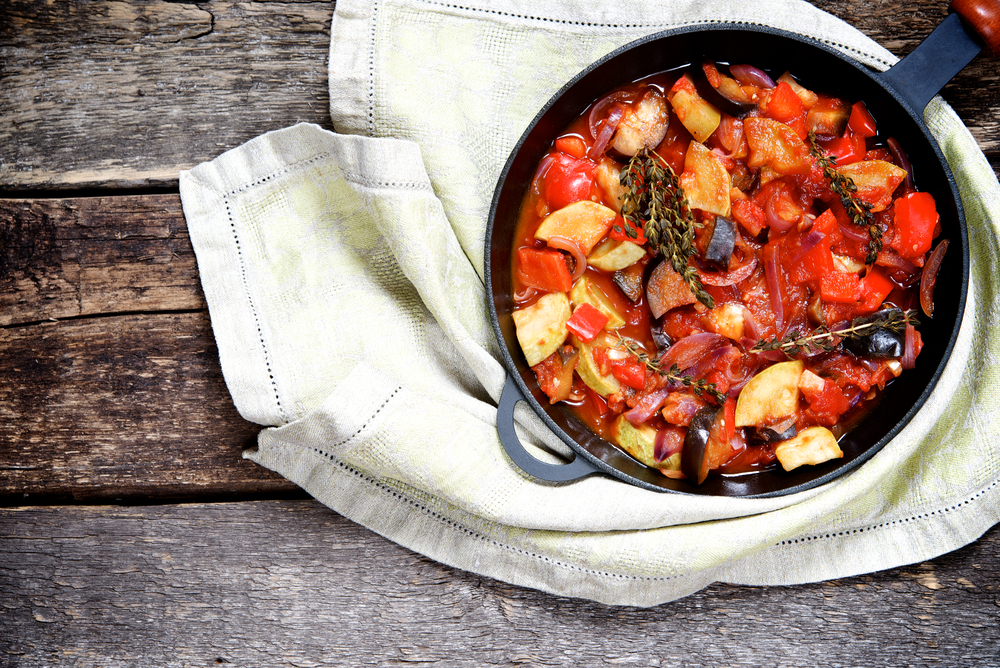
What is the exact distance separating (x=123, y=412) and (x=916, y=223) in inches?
117

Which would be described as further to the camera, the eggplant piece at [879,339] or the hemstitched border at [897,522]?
the hemstitched border at [897,522]

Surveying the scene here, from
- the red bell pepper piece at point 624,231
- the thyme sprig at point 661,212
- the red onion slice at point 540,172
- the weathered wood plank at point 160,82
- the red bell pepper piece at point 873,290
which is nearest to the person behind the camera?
the thyme sprig at point 661,212

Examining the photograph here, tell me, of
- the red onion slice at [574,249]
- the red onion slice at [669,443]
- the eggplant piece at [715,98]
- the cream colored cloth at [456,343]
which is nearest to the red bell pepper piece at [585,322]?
the red onion slice at [574,249]

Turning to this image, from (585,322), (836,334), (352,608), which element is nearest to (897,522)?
(836,334)

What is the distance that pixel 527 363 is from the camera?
2.13m

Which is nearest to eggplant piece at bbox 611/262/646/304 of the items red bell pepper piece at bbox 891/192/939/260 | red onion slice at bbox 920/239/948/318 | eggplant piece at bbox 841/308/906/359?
eggplant piece at bbox 841/308/906/359

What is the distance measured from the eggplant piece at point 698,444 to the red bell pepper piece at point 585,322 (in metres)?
0.45

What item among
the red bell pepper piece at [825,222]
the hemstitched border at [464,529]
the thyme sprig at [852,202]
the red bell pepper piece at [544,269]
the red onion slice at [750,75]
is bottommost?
the hemstitched border at [464,529]

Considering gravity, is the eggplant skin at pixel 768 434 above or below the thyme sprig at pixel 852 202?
below

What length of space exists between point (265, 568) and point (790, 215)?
2356 millimetres

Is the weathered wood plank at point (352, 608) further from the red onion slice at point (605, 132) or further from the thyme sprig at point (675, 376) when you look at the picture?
the red onion slice at point (605, 132)

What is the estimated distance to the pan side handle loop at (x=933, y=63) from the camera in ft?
6.14

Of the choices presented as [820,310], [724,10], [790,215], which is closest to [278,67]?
[724,10]

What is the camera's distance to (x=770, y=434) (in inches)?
82.3
